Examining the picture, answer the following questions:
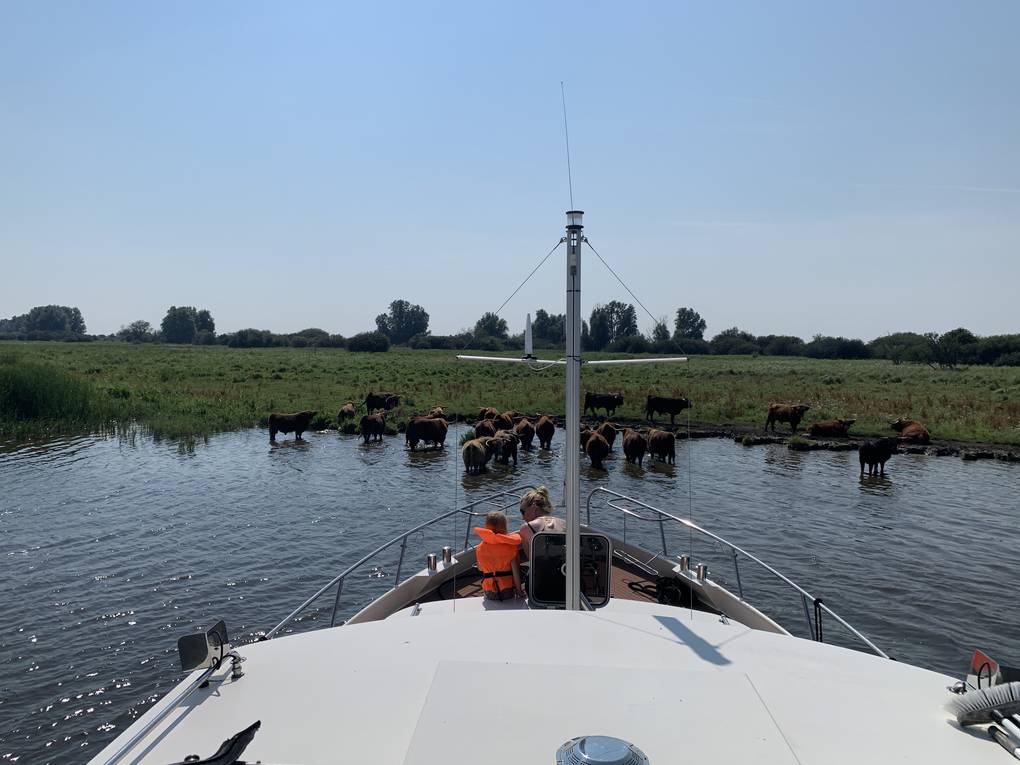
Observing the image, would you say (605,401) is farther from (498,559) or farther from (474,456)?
(498,559)

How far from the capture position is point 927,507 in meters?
18.5

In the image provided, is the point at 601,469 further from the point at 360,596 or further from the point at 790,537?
the point at 360,596

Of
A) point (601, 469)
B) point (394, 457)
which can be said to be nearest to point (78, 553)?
point (394, 457)

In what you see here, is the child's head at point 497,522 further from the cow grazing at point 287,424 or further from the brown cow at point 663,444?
the cow grazing at point 287,424

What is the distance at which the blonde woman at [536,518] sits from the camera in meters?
7.58

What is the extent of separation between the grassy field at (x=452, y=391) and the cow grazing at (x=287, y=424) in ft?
9.24

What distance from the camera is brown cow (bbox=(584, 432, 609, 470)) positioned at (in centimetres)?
2370

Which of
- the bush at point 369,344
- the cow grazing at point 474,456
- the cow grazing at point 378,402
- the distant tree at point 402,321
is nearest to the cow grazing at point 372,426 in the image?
the cow grazing at point 378,402

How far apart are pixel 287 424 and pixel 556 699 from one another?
1019 inches

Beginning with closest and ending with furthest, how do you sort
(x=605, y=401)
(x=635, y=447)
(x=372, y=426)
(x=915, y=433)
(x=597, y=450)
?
1. (x=597, y=450)
2. (x=635, y=447)
3. (x=915, y=433)
4. (x=372, y=426)
5. (x=605, y=401)

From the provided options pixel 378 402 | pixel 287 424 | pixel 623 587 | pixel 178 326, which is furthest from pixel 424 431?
pixel 178 326

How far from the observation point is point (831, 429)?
29.6 m

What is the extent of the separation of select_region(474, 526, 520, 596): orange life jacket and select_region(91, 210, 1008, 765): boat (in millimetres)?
1769

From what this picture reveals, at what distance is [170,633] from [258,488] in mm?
9475
